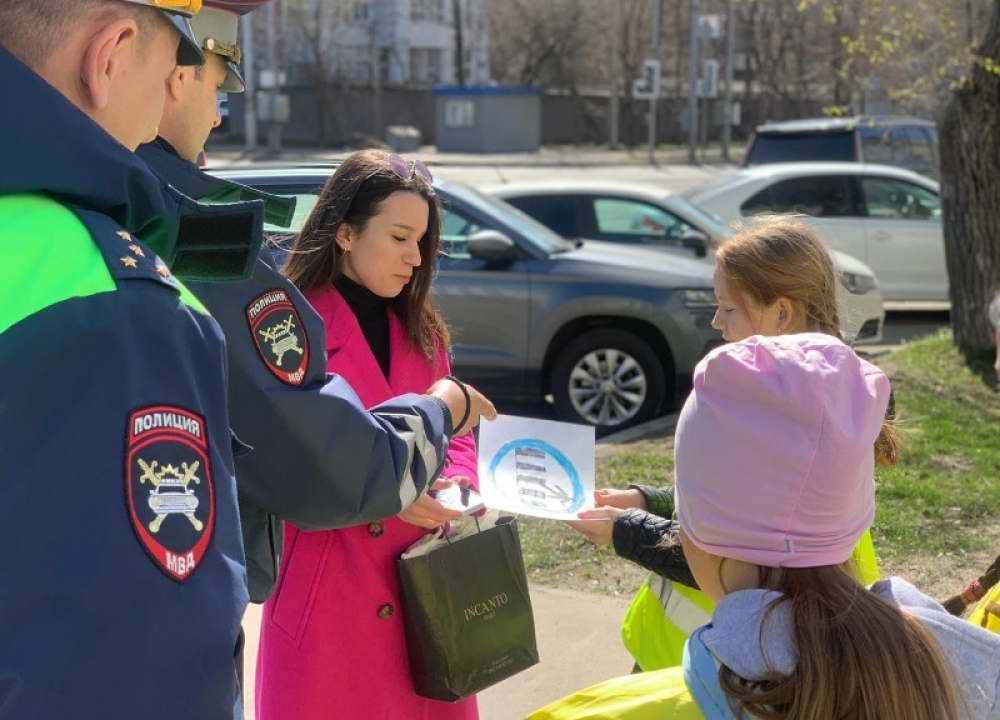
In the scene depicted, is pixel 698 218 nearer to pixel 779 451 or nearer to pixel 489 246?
pixel 489 246

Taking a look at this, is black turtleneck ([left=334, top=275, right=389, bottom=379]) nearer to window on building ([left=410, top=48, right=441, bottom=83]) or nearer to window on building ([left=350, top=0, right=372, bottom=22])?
window on building ([left=350, top=0, right=372, bottom=22])

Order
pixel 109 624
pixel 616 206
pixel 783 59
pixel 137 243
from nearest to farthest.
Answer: pixel 109 624 < pixel 137 243 < pixel 616 206 < pixel 783 59

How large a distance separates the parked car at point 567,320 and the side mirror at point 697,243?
3.75 feet

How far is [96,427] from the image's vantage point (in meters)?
1.25

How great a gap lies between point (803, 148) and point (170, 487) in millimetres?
14561

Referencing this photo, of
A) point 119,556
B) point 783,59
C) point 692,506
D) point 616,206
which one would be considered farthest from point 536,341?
point 783,59

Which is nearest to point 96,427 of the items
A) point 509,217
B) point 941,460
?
point 941,460

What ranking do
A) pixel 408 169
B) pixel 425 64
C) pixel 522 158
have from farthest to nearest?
pixel 425 64 < pixel 522 158 < pixel 408 169

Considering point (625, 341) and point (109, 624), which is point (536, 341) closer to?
point (625, 341)

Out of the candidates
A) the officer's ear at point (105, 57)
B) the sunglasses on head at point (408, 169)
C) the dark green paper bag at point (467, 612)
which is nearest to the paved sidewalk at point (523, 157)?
the sunglasses on head at point (408, 169)

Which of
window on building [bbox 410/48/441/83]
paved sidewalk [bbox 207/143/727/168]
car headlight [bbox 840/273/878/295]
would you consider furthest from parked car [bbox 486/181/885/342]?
window on building [bbox 410/48/441/83]

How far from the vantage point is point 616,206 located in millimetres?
9789

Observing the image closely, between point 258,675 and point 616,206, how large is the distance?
744cm

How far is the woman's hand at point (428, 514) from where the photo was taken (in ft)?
8.31
